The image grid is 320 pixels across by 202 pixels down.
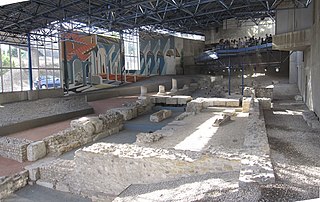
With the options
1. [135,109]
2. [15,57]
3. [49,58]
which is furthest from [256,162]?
[49,58]

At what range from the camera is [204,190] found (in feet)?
14.4

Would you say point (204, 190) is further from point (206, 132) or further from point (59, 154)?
point (59, 154)

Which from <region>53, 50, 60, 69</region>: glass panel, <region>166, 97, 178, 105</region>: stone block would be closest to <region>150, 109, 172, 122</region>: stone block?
<region>166, 97, 178, 105</region>: stone block

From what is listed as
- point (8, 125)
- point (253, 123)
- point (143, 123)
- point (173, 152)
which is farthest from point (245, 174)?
point (8, 125)

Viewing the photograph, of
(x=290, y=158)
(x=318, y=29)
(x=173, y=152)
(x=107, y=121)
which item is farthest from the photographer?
(x=107, y=121)

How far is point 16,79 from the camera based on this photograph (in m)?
20.1

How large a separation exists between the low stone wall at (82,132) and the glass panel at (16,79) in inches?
382

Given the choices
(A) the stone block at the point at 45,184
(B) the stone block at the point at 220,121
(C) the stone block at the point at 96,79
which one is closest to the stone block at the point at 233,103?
(B) the stone block at the point at 220,121

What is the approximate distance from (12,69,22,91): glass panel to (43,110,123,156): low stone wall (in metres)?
9.69

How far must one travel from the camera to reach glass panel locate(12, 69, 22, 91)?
65.4 ft

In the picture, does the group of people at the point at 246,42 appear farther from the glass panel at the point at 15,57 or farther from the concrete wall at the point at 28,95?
the glass panel at the point at 15,57

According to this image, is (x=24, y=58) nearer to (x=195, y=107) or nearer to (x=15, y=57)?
(x=15, y=57)

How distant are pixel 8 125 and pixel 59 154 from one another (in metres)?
4.01

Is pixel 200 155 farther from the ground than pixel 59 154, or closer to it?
farther from the ground
